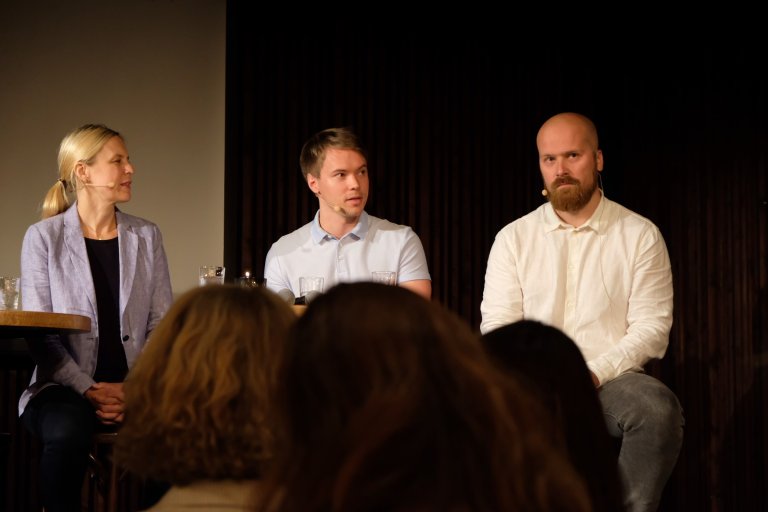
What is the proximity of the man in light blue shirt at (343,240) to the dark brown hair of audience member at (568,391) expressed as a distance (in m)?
2.39

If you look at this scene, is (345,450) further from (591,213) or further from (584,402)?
(591,213)

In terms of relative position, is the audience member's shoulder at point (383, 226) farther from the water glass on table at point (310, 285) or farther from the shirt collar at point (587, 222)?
the shirt collar at point (587, 222)

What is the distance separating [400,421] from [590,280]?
2587 millimetres

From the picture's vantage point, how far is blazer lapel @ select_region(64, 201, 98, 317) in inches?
131

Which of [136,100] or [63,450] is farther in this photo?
[136,100]

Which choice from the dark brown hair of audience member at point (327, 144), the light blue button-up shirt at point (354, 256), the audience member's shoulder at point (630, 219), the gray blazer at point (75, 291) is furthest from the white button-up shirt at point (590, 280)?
the gray blazer at point (75, 291)

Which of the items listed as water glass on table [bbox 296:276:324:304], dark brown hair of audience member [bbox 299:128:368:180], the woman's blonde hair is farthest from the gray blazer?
dark brown hair of audience member [bbox 299:128:368:180]

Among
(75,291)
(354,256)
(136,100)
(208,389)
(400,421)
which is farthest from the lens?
(136,100)

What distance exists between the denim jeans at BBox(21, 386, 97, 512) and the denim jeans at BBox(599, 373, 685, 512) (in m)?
1.58

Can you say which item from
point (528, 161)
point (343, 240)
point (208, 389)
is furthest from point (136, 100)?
point (208, 389)

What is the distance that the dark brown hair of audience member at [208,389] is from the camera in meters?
1.30

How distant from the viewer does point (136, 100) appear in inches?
187

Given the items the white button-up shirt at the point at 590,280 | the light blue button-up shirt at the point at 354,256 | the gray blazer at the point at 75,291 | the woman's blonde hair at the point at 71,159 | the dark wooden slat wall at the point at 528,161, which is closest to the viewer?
the gray blazer at the point at 75,291

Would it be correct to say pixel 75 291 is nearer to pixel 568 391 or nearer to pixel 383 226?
pixel 383 226
